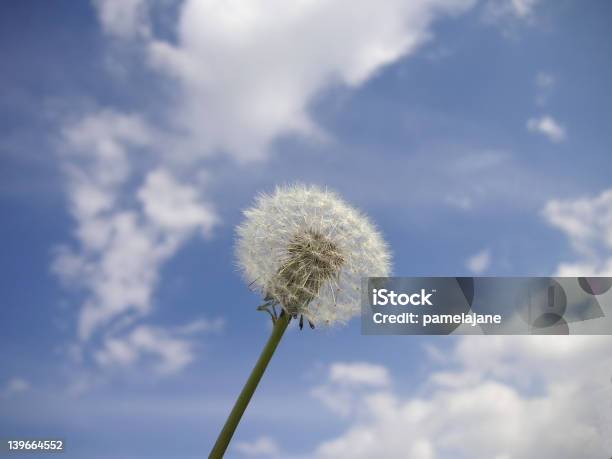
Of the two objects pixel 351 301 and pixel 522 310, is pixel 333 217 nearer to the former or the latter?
pixel 351 301

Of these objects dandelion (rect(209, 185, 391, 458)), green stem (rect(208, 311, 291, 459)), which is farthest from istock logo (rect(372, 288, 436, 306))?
green stem (rect(208, 311, 291, 459))

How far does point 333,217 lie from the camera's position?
31.1 feet

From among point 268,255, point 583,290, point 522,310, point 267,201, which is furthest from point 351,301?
point 583,290

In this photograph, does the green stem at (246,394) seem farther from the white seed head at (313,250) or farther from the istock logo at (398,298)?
the istock logo at (398,298)

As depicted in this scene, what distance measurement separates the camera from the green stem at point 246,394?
25.2ft

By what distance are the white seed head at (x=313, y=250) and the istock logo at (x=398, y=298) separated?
73 centimetres

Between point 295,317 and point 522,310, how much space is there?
5.07 meters

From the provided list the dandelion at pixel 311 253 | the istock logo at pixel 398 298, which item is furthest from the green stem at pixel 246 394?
the istock logo at pixel 398 298

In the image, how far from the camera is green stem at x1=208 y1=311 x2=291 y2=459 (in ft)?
25.2

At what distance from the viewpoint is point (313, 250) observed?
9.13m

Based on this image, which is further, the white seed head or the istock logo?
the istock logo

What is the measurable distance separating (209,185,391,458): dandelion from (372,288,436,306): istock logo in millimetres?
705

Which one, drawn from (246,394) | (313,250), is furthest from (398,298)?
(246,394)

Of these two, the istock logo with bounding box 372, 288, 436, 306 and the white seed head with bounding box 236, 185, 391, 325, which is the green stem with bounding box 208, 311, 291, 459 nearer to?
the white seed head with bounding box 236, 185, 391, 325
